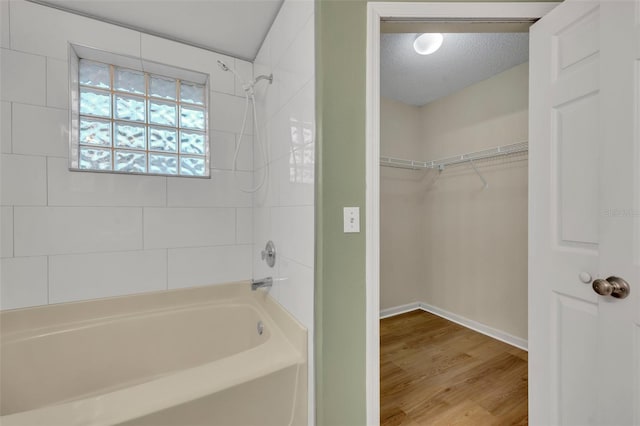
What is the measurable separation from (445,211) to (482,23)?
2.05 metres

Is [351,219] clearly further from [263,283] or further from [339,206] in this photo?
[263,283]

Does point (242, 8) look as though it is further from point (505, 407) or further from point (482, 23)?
point (505, 407)

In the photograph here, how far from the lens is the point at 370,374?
1128mm

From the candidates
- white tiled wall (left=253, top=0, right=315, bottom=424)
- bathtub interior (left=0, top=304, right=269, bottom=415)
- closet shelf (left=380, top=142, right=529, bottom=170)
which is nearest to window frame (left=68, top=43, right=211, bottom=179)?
white tiled wall (left=253, top=0, right=315, bottom=424)

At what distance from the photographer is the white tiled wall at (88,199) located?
135cm

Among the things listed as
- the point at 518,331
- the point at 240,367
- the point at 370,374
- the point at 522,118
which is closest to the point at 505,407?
the point at 518,331

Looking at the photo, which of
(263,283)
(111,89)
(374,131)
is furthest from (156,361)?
(374,131)

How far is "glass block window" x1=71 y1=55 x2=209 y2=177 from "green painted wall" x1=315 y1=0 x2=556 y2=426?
3.51 ft

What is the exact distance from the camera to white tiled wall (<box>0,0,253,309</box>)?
4.44ft

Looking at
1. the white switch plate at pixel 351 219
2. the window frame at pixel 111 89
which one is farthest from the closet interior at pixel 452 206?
the window frame at pixel 111 89

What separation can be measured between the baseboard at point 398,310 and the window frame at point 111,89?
228 cm
